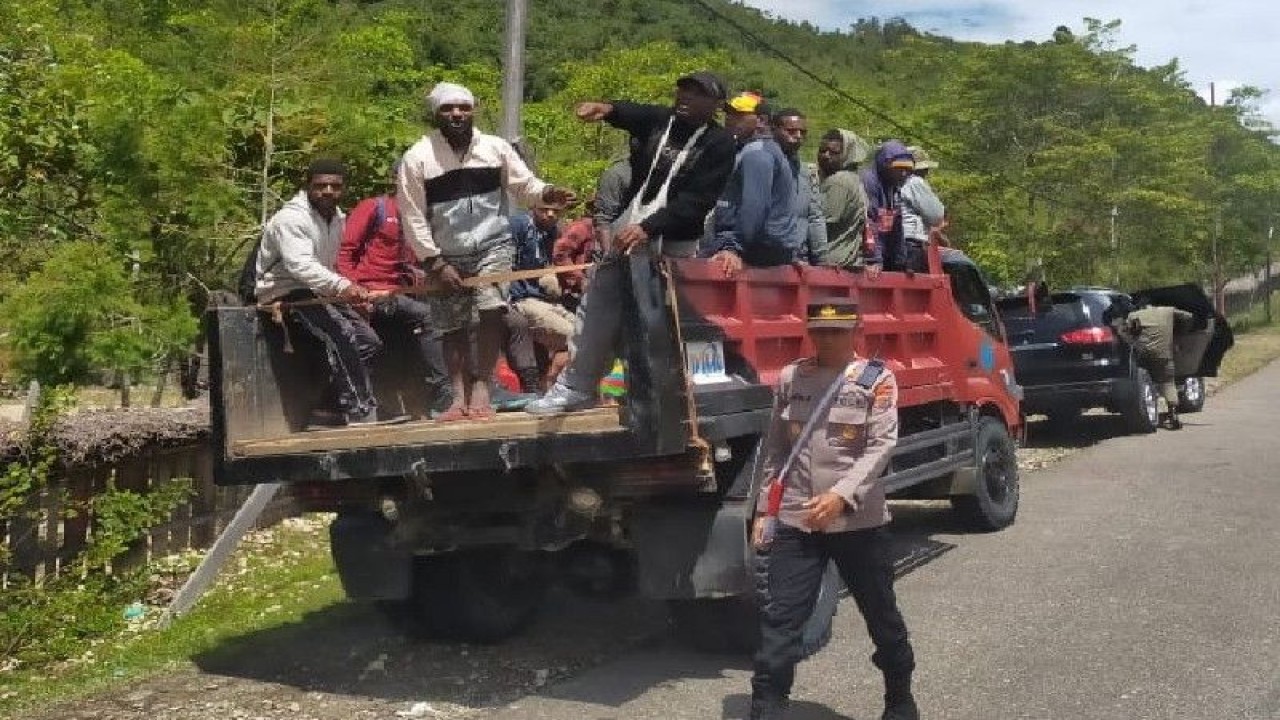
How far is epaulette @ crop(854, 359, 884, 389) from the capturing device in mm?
4926

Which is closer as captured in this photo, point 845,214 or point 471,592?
point 471,592

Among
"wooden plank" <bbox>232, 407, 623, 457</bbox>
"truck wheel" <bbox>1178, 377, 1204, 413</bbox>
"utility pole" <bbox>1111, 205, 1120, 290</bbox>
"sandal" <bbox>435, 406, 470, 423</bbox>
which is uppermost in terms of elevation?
"utility pole" <bbox>1111, 205, 1120, 290</bbox>

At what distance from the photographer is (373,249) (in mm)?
6922

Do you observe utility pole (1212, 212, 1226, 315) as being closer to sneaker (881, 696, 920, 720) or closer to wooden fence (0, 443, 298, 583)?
wooden fence (0, 443, 298, 583)

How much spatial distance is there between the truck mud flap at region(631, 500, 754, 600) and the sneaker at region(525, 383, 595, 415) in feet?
1.75

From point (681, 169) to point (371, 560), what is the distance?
2.26m

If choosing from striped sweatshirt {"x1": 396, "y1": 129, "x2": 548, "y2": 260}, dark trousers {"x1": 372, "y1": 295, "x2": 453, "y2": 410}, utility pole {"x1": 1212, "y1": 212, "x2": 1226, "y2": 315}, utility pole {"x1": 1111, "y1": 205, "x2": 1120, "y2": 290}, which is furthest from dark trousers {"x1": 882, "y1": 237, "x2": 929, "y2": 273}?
utility pole {"x1": 1212, "y1": 212, "x2": 1226, "y2": 315}

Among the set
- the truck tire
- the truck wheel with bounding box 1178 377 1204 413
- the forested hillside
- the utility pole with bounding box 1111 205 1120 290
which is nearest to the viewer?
Answer: the truck tire

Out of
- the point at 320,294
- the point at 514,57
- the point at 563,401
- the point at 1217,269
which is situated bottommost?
the point at 563,401

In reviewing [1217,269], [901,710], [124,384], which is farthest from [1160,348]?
[1217,269]

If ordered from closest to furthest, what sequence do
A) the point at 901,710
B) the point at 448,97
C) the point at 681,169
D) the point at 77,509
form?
the point at 901,710 < the point at 681,169 < the point at 448,97 < the point at 77,509

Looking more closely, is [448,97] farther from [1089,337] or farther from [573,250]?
[1089,337]

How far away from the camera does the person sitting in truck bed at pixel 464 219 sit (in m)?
6.23

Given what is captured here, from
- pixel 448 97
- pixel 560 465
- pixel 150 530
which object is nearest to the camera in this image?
pixel 560 465
